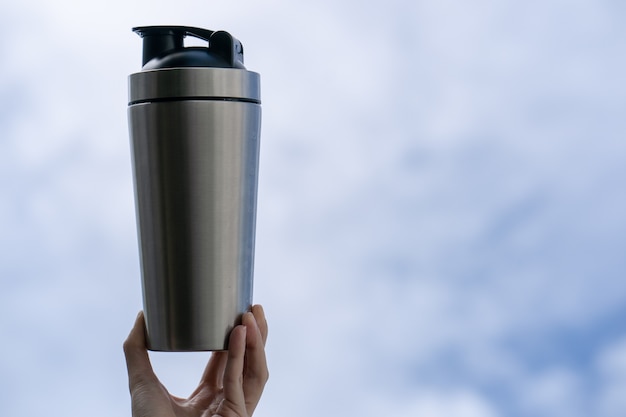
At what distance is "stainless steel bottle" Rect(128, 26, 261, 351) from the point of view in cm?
129

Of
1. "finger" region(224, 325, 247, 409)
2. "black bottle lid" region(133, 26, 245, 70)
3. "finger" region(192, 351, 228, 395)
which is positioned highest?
"black bottle lid" region(133, 26, 245, 70)

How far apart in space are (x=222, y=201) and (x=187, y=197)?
0.19 ft

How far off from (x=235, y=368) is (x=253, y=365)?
10 cm

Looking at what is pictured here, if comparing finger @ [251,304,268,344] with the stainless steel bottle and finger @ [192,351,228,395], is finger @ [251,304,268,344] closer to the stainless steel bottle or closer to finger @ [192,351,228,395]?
the stainless steel bottle

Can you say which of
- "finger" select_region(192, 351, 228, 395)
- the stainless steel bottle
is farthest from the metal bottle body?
"finger" select_region(192, 351, 228, 395)

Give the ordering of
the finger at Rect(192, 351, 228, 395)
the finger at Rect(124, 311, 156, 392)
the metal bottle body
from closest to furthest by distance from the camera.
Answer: the metal bottle body, the finger at Rect(124, 311, 156, 392), the finger at Rect(192, 351, 228, 395)

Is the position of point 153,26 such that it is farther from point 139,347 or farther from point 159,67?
point 139,347

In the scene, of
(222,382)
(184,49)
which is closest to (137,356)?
(222,382)

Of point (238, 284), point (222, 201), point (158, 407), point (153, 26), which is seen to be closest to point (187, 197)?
point (222, 201)

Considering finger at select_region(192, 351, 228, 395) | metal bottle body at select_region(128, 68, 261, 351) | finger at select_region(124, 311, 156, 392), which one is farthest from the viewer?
finger at select_region(192, 351, 228, 395)

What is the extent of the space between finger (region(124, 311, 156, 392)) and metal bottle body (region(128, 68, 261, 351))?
A: 0.14ft

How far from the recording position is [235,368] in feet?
4.54

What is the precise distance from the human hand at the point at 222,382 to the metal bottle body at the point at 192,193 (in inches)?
1.5

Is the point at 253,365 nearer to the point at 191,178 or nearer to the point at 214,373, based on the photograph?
the point at 214,373
